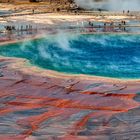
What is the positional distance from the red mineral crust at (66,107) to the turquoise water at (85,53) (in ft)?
10.3

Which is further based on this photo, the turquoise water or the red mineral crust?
the turquoise water

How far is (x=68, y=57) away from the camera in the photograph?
31.0 m

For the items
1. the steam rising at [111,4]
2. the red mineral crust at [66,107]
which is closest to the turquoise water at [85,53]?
the red mineral crust at [66,107]

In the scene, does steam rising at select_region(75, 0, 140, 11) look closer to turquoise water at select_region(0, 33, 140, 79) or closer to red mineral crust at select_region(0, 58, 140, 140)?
turquoise water at select_region(0, 33, 140, 79)

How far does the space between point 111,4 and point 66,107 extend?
55993 mm

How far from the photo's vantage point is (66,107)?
703 inches

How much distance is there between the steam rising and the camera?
67750mm

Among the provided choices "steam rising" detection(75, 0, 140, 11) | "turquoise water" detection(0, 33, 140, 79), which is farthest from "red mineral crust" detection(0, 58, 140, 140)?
"steam rising" detection(75, 0, 140, 11)

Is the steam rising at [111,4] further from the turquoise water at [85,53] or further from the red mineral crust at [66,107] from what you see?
the red mineral crust at [66,107]

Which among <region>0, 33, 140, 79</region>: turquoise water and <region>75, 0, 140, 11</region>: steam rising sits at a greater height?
<region>75, 0, 140, 11</region>: steam rising

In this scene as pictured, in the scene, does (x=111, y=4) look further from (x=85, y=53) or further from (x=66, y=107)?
(x=66, y=107)

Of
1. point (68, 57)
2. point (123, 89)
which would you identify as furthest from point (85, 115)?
point (68, 57)

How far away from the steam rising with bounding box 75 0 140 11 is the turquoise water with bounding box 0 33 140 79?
1104 inches

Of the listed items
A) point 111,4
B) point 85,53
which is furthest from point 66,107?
point 111,4
